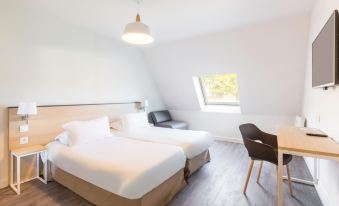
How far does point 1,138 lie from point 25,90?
727 millimetres

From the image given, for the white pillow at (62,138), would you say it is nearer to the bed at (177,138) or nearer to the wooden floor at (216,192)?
the wooden floor at (216,192)

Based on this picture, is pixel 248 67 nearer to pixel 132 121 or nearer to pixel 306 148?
pixel 306 148

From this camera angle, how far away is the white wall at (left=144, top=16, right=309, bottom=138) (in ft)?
10.4

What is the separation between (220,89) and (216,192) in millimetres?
3187

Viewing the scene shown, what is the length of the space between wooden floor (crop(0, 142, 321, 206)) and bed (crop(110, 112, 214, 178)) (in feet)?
0.77

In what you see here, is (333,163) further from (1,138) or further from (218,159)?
(1,138)

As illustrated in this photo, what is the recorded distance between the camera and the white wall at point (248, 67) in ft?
10.4

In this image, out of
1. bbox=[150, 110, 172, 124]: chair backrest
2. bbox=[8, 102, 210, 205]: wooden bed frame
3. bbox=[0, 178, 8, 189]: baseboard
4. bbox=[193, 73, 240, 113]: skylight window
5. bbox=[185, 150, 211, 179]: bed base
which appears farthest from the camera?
bbox=[150, 110, 172, 124]: chair backrest

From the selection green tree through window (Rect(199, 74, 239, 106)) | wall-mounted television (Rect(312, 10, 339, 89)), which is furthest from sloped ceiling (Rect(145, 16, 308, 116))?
wall-mounted television (Rect(312, 10, 339, 89))

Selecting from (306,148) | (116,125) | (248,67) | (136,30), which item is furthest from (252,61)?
(116,125)

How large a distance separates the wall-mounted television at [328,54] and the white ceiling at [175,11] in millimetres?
822

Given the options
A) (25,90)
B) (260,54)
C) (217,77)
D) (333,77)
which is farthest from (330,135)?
(25,90)

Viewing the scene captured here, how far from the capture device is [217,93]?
5.18 meters

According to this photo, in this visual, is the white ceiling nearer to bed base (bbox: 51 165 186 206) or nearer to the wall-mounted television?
the wall-mounted television
